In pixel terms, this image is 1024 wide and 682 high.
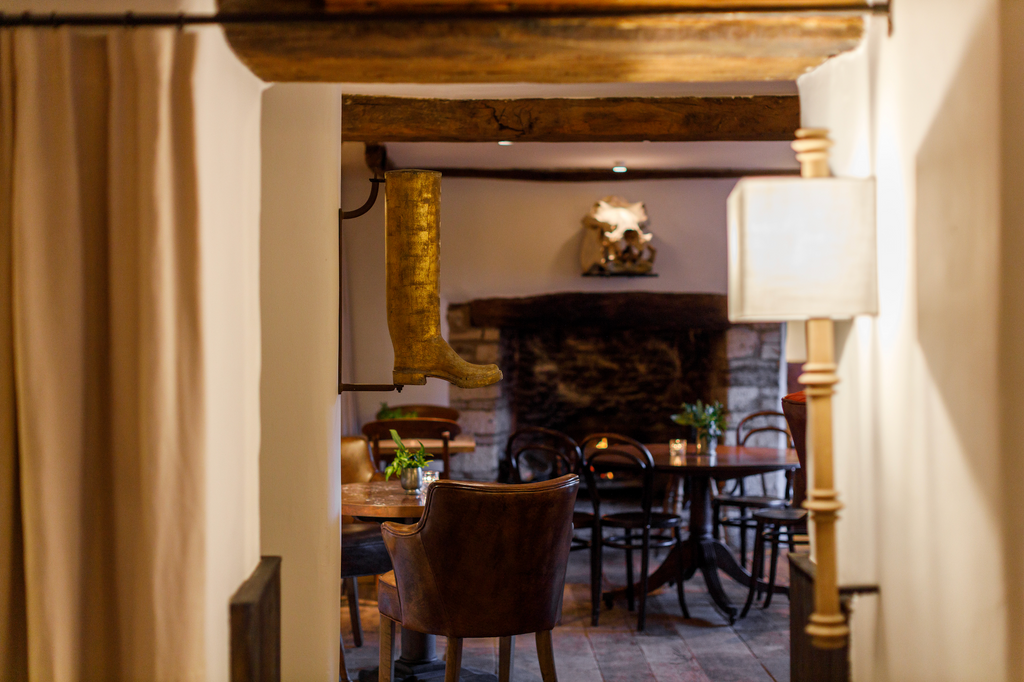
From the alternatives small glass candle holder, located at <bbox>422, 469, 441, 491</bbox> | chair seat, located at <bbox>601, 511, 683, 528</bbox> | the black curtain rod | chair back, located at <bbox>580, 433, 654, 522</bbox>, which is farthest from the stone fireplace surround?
the black curtain rod

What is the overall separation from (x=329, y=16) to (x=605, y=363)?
492 cm

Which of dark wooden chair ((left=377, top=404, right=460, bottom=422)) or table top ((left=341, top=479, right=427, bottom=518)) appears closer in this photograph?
table top ((left=341, top=479, right=427, bottom=518))

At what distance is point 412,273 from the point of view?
2.28m

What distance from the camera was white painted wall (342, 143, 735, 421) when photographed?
5629 millimetres

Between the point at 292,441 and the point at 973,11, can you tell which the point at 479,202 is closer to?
the point at 292,441

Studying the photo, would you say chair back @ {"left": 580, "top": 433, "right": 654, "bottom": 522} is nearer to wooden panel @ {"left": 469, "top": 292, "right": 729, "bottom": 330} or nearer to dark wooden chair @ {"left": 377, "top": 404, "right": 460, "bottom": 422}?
dark wooden chair @ {"left": 377, "top": 404, "right": 460, "bottom": 422}

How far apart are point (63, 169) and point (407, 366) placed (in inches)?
39.6

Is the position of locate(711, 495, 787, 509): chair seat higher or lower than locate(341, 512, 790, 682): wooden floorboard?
higher

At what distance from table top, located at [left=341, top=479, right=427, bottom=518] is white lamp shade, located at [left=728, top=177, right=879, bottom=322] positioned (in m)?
1.48

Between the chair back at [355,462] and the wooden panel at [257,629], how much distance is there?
1890mm

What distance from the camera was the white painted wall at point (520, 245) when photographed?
222 inches

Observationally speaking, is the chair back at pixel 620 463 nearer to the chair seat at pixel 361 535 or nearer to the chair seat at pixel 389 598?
the chair seat at pixel 361 535

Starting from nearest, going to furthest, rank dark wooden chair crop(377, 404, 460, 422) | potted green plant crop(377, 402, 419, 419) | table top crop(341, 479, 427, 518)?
table top crop(341, 479, 427, 518), potted green plant crop(377, 402, 419, 419), dark wooden chair crop(377, 404, 460, 422)

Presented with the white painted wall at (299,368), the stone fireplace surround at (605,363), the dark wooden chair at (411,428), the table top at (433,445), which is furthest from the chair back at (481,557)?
the stone fireplace surround at (605,363)
